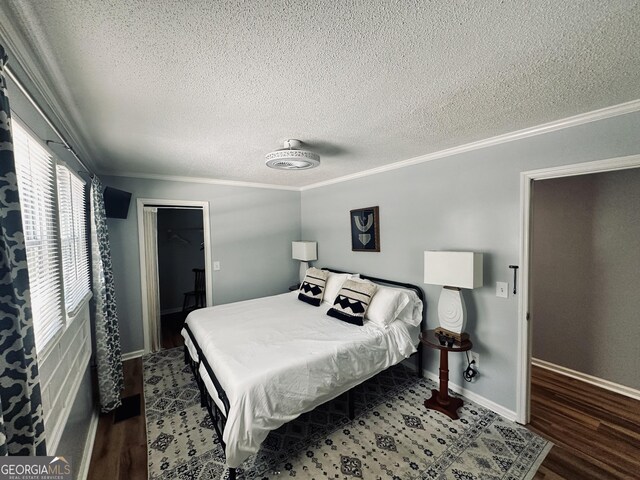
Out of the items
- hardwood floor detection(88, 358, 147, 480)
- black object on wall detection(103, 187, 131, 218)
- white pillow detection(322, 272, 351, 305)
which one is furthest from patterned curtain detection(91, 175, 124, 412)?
white pillow detection(322, 272, 351, 305)

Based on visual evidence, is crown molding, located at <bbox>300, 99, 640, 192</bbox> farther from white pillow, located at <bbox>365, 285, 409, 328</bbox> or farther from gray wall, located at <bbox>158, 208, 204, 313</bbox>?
gray wall, located at <bbox>158, 208, 204, 313</bbox>

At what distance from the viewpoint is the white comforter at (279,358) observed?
1.62m

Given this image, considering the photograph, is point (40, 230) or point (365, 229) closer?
point (40, 230)

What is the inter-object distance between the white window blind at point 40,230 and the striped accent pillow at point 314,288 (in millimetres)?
2351

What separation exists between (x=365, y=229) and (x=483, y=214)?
1467mm

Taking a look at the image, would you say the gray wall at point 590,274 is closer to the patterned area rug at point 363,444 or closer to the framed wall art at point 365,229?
the patterned area rug at point 363,444

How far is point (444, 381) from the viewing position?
7.87 feet

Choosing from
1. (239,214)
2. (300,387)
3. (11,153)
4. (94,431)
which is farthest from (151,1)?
(239,214)

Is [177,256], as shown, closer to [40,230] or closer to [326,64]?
[40,230]

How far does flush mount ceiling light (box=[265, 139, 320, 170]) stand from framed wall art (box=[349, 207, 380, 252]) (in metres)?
1.38

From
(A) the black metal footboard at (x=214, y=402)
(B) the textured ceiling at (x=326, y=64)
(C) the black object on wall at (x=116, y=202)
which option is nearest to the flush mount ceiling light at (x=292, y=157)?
(B) the textured ceiling at (x=326, y=64)

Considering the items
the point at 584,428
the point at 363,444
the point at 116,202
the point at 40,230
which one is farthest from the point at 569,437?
the point at 116,202

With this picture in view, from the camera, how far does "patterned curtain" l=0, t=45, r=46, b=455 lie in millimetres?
766

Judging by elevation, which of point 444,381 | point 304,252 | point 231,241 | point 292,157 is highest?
point 292,157
